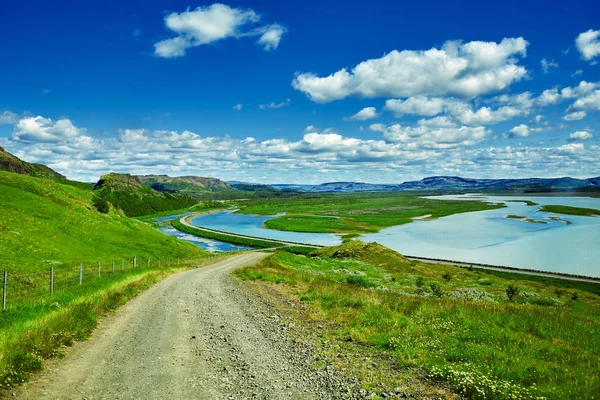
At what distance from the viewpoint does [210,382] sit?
10461 mm

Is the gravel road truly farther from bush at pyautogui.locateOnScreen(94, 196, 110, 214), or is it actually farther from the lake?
the lake

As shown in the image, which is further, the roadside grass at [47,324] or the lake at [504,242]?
the lake at [504,242]

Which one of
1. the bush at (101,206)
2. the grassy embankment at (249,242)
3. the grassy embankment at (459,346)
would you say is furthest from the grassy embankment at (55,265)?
the grassy embankment at (249,242)

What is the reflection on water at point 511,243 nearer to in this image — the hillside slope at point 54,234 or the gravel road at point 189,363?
the hillside slope at point 54,234

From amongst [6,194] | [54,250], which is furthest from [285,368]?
[6,194]

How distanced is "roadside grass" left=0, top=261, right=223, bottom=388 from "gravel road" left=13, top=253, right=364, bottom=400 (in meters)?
0.50

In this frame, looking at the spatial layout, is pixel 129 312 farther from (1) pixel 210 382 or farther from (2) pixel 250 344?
(1) pixel 210 382

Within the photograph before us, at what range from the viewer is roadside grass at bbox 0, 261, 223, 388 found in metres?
10.8

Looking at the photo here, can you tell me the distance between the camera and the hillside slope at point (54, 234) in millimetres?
36281

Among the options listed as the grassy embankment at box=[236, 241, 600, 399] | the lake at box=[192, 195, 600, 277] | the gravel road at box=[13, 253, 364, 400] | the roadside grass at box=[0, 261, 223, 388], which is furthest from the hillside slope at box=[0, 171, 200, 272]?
the lake at box=[192, 195, 600, 277]

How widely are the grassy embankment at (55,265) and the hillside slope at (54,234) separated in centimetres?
10

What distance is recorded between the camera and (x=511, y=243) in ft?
354

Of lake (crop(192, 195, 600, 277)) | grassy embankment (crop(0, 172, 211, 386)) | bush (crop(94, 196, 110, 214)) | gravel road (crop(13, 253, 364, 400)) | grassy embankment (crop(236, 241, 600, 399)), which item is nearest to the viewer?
grassy embankment (crop(236, 241, 600, 399))

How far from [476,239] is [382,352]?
119589 mm
